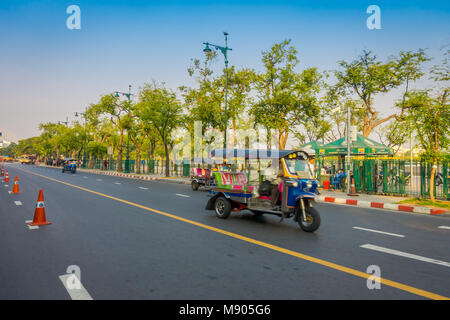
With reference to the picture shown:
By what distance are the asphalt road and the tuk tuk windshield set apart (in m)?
1.27

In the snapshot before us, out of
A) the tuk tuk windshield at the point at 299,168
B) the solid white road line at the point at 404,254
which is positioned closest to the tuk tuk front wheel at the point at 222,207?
the tuk tuk windshield at the point at 299,168

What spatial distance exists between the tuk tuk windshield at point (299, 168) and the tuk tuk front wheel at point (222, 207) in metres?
1.96

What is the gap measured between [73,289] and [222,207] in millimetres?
5245

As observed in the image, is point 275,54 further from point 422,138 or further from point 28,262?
point 28,262

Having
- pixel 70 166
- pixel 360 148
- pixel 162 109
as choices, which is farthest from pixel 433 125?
pixel 70 166

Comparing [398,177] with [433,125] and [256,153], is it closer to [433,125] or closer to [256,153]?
[433,125]

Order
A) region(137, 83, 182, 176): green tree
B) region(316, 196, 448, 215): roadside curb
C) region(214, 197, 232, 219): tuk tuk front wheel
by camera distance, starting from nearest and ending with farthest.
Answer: region(214, 197, 232, 219): tuk tuk front wheel, region(316, 196, 448, 215): roadside curb, region(137, 83, 182, 176): green tree

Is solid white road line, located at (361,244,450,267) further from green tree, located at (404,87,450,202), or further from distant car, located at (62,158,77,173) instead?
distant car, located at (62,158,77,173)

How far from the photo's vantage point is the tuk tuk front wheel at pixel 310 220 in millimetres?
6684

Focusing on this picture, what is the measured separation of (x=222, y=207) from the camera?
27.9 ft

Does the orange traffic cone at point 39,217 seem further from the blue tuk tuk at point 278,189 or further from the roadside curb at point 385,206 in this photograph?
the roadside curb at point 385,206

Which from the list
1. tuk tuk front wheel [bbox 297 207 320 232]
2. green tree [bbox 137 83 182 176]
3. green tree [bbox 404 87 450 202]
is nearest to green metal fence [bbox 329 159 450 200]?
green tree [bbox 404 87 450 202]

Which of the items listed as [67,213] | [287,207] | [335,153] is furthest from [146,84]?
[287,207]

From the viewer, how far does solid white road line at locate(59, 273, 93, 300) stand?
335 centimetres
